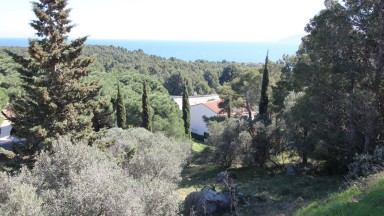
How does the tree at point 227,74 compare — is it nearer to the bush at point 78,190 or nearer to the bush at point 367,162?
the bush at point 367,162

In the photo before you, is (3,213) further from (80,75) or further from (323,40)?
(323,40)

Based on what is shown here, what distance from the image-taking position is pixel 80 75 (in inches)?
694

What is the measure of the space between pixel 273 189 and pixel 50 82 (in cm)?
1329

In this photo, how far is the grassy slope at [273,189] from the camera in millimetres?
15347

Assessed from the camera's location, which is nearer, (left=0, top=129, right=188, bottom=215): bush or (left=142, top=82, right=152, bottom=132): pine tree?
(left=0, top=129, right=188, bottom=215): bush

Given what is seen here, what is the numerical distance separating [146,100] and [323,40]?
2065 cm

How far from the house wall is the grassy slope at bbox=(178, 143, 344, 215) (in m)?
28.9

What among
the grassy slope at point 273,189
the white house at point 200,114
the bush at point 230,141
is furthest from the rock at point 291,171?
the white house at point 200,114

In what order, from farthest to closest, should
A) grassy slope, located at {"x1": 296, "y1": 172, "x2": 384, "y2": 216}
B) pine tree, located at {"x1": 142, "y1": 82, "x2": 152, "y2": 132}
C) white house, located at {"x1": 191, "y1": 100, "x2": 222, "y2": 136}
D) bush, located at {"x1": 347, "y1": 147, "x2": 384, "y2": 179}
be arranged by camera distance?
white house, located at {"x1": 191, "y1": 100, "x2": 222, "y2": 136}
pine tree, located at {"x1": 142, "y1": 82, "x2": 152, "y2": 132}
bush, located at {"x1": 347, "y1": 147, "x2": 384, "y2": 179}
grassy slope, located at {"x1": 296, "y1": 172, "x2": 384, "y2": 216}

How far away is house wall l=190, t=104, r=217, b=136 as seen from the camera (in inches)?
2199

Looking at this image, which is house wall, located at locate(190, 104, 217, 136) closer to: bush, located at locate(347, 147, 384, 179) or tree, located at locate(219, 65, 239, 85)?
bush, located at locate(347, 147, 384, 179)

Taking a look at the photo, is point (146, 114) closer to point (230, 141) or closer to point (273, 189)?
point (230, 141)

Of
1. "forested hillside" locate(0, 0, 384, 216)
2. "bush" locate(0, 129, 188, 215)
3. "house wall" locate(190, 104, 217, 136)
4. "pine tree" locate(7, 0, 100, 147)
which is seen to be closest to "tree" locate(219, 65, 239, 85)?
"house wall" locate(190, 104, 217, 136)

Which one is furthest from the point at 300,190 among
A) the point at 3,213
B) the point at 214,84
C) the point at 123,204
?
the point at 214,84
